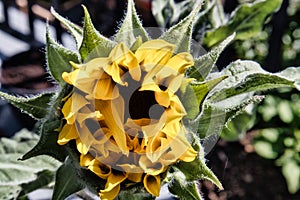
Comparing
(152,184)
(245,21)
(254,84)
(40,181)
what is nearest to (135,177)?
(152,184)

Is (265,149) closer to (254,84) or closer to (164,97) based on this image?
(254,84)

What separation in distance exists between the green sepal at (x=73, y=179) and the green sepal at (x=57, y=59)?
0.09 metres

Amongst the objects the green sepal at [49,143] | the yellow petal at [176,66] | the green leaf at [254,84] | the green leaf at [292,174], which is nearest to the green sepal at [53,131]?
the green sepal at [49,143]

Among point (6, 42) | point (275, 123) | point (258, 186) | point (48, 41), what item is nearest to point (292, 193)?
point (258, 186)

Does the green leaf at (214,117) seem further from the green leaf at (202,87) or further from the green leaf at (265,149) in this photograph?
the green leaf at (265,149)

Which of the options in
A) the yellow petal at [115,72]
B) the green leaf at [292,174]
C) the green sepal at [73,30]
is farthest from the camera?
the green leaf at [292,174]

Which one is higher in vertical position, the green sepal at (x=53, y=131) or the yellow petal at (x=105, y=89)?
the yellow petal at (x=105, y=89)

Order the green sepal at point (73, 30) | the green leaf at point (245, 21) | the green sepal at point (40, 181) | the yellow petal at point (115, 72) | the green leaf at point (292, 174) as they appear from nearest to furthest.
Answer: the yellow petal at point (115, 72), the green sepal at point (73, 30), the green sepal at point (40, 181), the green leaf at point (245, 21), the green leaf at point (292, 174)

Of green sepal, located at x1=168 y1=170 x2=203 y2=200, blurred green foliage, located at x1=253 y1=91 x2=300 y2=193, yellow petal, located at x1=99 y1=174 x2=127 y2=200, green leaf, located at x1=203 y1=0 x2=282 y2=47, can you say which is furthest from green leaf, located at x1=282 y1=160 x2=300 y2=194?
yellow petal, located at x1=99 y1=174 x2=127 y2=200

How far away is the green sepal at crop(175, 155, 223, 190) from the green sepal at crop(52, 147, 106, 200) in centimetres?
9

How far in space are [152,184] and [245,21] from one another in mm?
612

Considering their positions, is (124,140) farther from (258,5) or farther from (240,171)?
(240,171)

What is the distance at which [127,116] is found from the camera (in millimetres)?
689

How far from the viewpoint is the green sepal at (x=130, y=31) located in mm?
748
